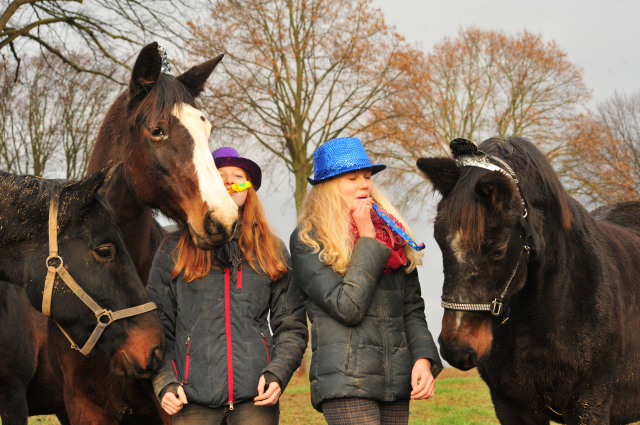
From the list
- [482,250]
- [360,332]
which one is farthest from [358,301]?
[482,250]

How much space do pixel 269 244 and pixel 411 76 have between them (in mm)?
13051

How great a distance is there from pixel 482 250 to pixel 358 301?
0.70m

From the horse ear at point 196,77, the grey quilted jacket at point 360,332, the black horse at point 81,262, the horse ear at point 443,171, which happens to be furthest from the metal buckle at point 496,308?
the horse ear at point 196,77

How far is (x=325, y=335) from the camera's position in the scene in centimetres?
309

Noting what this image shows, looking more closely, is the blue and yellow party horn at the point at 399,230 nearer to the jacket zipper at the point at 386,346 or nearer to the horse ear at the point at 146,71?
the jacket zipper at the point at 386,346

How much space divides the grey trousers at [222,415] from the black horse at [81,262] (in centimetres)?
31

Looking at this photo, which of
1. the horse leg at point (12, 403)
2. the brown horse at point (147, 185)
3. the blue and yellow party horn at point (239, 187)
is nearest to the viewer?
the brown horse at point (147, 185)

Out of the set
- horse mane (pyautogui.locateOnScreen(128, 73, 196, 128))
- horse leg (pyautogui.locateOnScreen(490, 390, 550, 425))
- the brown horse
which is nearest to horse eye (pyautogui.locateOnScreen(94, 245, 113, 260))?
the brown horse

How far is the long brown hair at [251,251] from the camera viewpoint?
3.25m

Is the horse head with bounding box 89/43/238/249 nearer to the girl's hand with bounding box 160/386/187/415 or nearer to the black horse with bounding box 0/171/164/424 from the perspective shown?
the black horse with bounding box 0/171/164/424

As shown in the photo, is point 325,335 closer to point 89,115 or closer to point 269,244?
point 269,244

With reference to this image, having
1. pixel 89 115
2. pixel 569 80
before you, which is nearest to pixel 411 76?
pixel 569 80

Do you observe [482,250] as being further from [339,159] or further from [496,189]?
[339,159]

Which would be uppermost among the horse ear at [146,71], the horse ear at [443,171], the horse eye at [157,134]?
the horse ear at [146,71]
